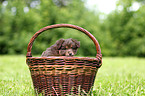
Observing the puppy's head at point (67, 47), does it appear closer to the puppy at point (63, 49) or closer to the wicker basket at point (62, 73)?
the puppy at point (63, 49)

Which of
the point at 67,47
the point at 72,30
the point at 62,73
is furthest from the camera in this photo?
the point at 72,30

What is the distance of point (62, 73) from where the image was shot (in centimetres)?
209

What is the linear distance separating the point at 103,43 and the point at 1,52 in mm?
10474

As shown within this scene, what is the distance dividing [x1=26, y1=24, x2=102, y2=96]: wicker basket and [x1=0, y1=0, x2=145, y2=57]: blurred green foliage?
508 inches

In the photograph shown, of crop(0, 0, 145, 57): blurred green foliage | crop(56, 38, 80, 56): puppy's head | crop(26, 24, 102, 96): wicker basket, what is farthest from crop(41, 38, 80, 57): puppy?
crop(0, 0, 145, 57): blurred green foliage

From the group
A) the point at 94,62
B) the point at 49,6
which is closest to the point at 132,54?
the point at 49,6

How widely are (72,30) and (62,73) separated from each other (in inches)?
575

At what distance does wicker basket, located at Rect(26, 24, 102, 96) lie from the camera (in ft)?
6.72

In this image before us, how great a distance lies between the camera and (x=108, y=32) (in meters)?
19.7

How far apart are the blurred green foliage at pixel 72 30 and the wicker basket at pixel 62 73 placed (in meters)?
12.9

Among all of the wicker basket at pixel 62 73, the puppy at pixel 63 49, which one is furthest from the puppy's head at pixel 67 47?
the wicker basket at pixel 62 73

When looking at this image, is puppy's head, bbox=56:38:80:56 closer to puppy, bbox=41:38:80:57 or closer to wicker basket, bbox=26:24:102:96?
puppy, bbox=41:38:80:57

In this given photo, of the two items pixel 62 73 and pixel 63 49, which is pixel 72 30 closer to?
pixel 63 49

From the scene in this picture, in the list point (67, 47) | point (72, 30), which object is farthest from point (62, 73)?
point (72, 30)
